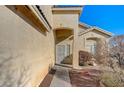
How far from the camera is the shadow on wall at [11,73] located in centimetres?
357

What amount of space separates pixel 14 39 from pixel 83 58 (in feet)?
42.0

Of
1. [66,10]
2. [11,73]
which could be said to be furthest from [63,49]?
[11,73]

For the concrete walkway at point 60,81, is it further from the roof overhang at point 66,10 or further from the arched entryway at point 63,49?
the arched entryway at point 63,49

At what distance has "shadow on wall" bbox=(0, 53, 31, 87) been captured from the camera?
357cm

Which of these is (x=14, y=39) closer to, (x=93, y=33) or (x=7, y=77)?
(x=7, y=77)

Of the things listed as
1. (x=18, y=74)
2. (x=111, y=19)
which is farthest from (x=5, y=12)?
(x=111, y=19)

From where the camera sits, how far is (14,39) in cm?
415

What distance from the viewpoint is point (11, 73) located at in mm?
4008

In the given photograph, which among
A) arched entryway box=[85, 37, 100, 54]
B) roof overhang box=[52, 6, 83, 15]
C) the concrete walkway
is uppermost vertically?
roof overhang box=[52, 6, 83, 15]

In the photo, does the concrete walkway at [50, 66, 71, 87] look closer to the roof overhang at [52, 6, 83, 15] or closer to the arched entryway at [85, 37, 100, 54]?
the roof overhang at [52, 6, 83, 15]

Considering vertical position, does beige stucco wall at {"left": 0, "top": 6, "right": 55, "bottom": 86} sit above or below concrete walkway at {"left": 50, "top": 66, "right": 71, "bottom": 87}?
above

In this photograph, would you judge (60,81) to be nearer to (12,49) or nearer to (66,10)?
(12,49)

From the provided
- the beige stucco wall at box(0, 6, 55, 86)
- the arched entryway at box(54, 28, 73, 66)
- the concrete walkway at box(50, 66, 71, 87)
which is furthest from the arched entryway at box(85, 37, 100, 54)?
the beige stucco wall at box(0, 6, 55, 86)

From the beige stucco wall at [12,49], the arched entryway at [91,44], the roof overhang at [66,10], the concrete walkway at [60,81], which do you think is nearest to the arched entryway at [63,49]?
the arched entryway at [91,44]
